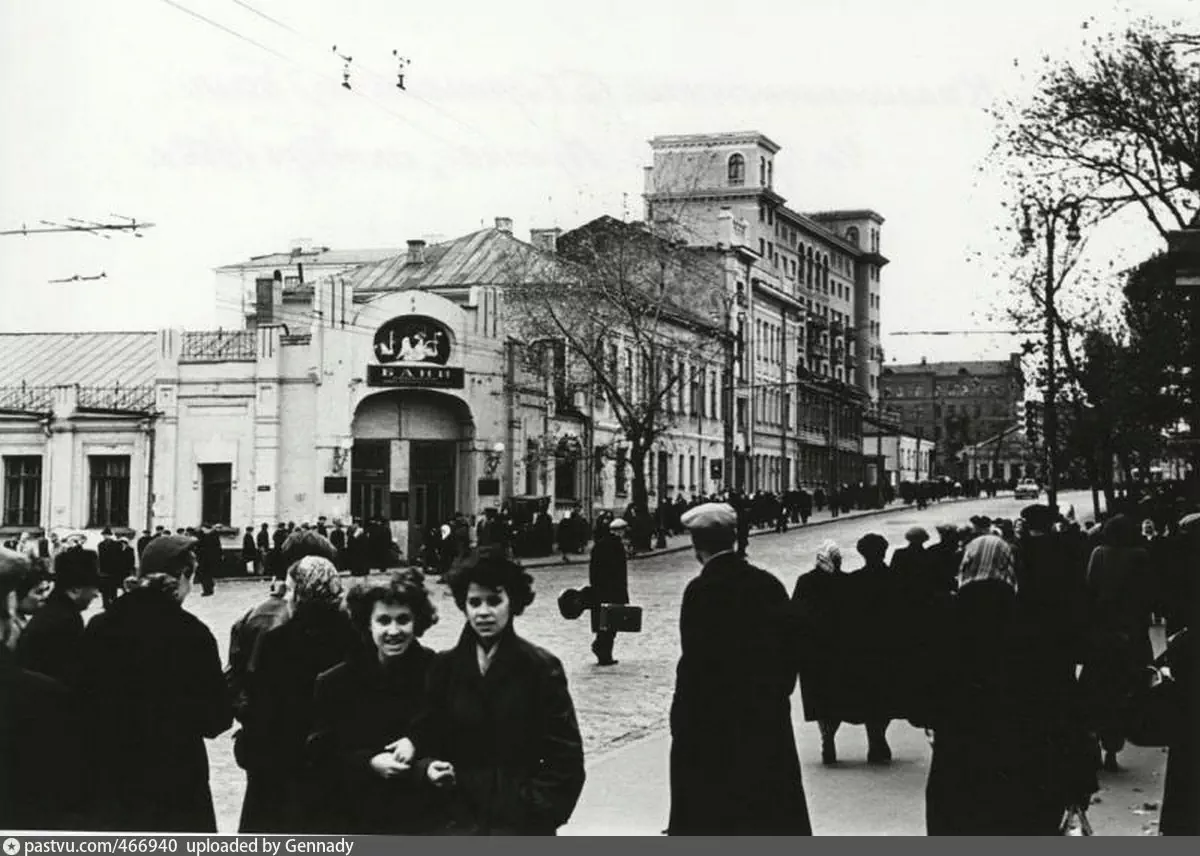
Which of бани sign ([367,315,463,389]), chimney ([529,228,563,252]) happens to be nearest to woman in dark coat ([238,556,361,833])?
бани sign ([367,315,463,389])

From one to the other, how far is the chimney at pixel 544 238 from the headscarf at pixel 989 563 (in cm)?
3791

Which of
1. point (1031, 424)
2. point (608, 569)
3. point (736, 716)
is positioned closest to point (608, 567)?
point (608, 569)

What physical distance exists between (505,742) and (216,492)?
35.9 m

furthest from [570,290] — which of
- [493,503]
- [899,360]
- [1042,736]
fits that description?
[1042,736]

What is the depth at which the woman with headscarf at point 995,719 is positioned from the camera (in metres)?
7.00

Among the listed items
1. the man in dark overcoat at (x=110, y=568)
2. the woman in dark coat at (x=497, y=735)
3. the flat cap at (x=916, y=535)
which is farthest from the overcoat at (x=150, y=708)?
the man in dark overcoat at (x=110, y=568)

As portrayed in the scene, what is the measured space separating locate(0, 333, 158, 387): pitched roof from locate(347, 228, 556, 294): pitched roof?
6856 millimetres

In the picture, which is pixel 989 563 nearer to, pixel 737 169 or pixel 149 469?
pixel 737 169

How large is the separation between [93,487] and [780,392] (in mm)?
19052

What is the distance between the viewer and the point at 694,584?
6.79 metres

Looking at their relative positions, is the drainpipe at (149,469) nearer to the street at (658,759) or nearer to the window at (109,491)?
the window at (109,491)

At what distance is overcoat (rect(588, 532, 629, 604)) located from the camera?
17344 millimetres

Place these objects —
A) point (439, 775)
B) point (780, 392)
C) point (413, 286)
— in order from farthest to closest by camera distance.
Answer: point (413, 286) < point (780, 392) < point (439, 775)
